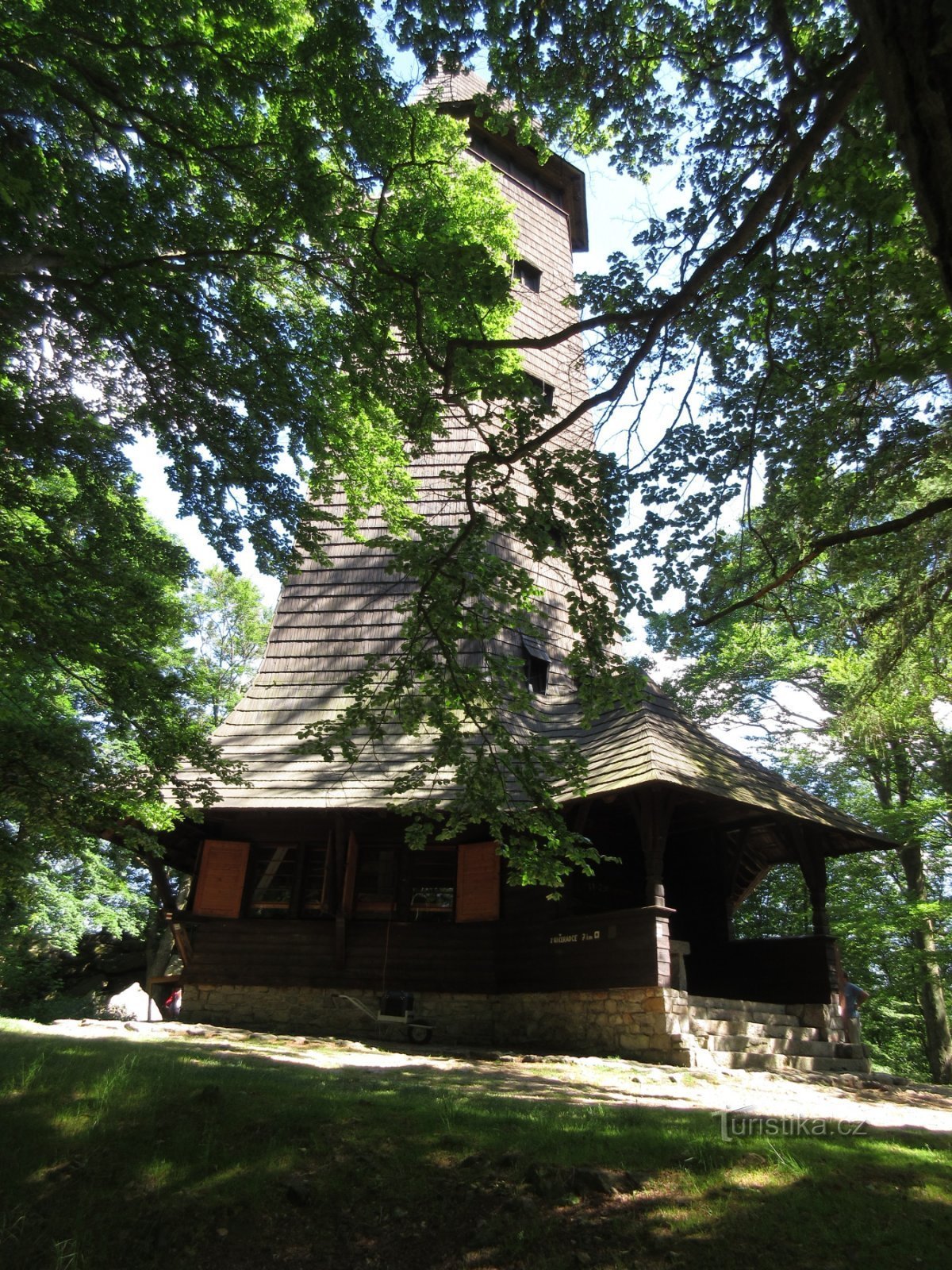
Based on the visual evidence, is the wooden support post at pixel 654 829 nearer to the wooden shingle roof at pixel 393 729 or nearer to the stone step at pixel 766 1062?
the wooden shingle roof at pixel 393 729

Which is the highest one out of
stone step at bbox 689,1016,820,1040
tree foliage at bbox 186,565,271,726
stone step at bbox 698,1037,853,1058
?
tree foliage at bbox 186,565,271,726

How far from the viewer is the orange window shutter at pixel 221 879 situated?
11.0 meters

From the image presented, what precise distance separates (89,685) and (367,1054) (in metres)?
4.52

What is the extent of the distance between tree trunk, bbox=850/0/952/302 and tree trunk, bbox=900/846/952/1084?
16.0 meters

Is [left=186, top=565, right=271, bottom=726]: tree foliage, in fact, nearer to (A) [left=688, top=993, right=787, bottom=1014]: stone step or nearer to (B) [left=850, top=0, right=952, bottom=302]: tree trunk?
(A) [left=688, top=993, right=787, bottom=1014]: stone step

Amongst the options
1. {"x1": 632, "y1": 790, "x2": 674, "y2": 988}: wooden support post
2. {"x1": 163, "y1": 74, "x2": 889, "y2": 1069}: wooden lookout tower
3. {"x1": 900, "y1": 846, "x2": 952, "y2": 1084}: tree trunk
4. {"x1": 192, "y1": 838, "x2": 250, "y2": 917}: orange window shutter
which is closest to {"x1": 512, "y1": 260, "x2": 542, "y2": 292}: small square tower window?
{"x1": 163, "y1": 74, "x2": 889, "y2": 1069}: wooden lookout tower

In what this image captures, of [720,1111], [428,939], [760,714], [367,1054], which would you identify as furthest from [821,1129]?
[760,714]

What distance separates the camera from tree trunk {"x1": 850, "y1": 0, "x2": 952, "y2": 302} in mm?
1799

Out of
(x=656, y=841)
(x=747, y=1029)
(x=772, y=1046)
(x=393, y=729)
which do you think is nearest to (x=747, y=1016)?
(x=747, y=1029)

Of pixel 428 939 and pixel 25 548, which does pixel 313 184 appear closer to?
pixel 25 548

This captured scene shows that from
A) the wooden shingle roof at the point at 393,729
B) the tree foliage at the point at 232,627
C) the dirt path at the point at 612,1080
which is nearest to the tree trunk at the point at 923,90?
the dirt path at the point at 612,1080

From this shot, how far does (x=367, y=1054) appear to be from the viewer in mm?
7781

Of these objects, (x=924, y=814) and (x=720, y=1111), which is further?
(x=924, y=814)

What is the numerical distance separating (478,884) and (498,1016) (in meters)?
1.58
